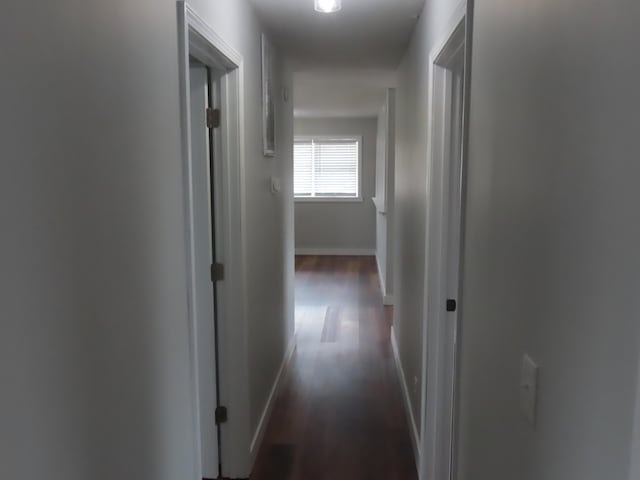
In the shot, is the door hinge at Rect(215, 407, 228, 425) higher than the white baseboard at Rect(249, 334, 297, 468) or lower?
higher

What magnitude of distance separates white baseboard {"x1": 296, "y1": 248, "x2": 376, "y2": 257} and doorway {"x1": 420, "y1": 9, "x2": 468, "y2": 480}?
7359 mm

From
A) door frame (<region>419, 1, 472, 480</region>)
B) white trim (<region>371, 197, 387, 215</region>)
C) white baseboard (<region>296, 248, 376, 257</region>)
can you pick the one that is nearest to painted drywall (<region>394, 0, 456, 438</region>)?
door frame (<region>419, 1, 472, 480</region>)

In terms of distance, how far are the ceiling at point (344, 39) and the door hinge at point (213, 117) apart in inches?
26.4

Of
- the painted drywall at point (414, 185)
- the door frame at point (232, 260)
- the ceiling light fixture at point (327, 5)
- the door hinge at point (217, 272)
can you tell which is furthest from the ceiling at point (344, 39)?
the door hinge at point (217, 272)

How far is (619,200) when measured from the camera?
68 centimetres

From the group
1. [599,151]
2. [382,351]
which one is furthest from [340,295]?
[599,151]

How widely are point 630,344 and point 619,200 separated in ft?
0.58

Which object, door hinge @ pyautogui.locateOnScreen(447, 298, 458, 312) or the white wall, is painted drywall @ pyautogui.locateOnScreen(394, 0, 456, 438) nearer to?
door hinge @ pyautogui.locateOnScreen(447, 298, 458, 312)

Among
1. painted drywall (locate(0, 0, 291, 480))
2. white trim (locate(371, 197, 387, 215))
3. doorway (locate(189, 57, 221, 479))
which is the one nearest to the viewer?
painted drywall (locate(0, 0, 291, 480))

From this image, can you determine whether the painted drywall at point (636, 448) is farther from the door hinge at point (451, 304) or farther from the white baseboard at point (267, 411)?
the white baseboard at point (267, 411)

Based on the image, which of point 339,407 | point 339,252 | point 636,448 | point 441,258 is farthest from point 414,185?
point 339,252

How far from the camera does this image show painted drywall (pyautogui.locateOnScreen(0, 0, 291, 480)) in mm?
889

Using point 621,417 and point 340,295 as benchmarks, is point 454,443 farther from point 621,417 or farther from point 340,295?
point 340,295

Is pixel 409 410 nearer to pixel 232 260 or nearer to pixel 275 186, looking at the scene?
pixel 232 260
